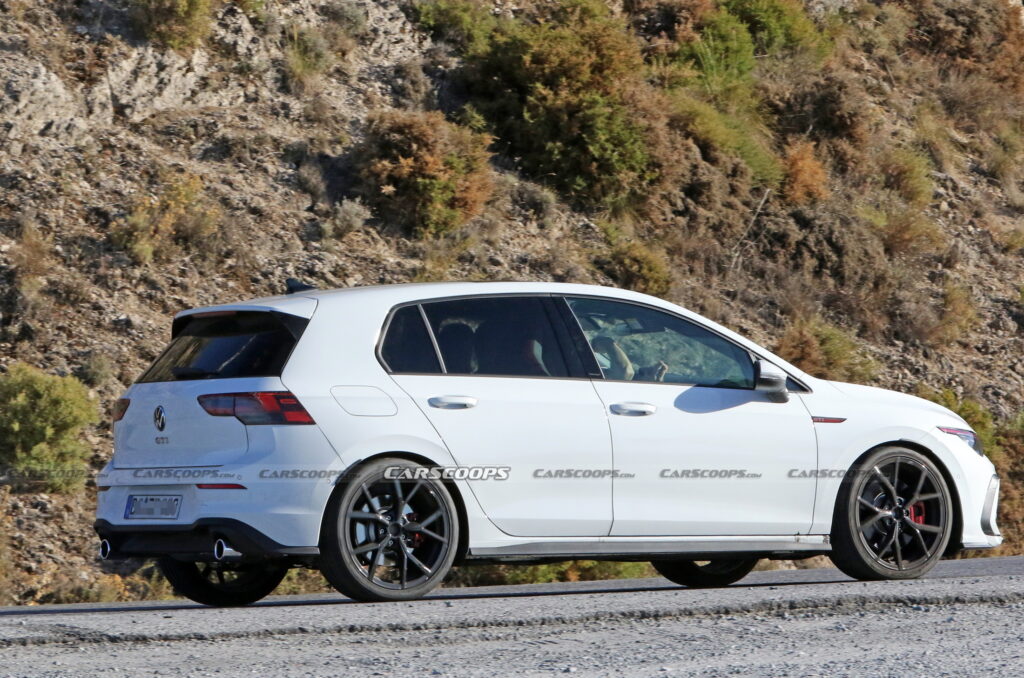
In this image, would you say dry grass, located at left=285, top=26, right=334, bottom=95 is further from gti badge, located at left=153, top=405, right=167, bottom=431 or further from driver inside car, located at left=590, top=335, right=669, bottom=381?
gti badge, located at left=153, top=405, right=167, bottom=431

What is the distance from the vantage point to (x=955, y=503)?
8.41m

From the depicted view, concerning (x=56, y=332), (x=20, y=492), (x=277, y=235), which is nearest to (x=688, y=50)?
(x=277, y=235)

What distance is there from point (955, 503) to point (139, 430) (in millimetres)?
4657

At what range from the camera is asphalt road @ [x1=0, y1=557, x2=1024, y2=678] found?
526 centimetres

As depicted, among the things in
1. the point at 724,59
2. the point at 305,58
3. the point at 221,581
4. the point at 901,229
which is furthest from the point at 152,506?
the point at 724,59

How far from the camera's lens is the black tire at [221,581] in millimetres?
8055

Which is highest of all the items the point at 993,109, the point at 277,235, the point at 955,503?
the point at 993,109

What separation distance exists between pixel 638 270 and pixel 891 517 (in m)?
11.1

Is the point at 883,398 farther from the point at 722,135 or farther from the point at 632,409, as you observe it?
the point at 722,135

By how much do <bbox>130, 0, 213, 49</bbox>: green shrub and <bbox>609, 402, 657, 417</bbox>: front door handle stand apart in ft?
41.4

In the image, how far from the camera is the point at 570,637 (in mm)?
5984

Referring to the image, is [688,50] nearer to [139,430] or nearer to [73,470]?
[73,470]

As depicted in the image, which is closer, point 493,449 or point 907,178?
point 493,449

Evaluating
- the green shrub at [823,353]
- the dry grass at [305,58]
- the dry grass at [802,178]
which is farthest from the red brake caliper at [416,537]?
the dry grass at [802,178]
